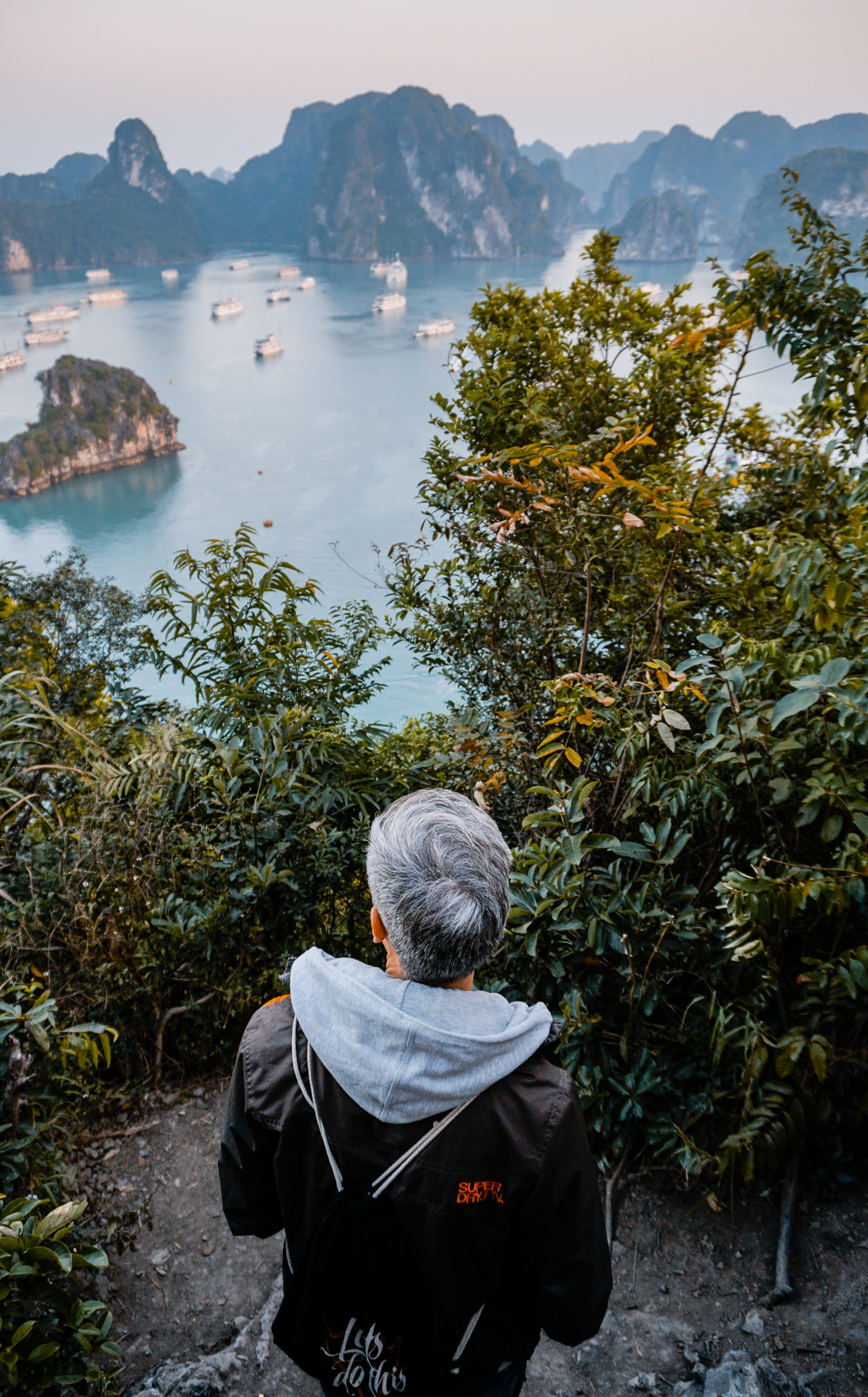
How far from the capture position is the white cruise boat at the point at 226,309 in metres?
56.7

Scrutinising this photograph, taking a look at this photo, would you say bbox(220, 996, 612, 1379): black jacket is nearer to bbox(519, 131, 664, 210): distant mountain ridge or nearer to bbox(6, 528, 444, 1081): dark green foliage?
bbox(6, 528, 444, 1081): dark green foliage

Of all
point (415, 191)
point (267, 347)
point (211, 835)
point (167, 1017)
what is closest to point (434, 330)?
point (267, 347)

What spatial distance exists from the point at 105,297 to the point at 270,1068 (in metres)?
77.7

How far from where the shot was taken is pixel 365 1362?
0.93m

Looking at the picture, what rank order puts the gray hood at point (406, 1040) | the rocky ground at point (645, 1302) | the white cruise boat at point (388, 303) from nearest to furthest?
the gray hood at point (406, 1040)
the rocky ground at point (645, 1302)
the white cruise boat at point (388, 303)

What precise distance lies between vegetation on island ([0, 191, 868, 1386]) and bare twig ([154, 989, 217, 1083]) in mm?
22

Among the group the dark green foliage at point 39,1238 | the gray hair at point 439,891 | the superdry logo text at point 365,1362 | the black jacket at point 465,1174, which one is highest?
the gray hair at point 439,891

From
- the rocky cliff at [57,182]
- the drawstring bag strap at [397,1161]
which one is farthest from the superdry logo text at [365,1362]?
the rocky cliff at [57,182]

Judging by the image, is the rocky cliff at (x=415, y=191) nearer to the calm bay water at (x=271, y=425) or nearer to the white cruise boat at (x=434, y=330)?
the calm bay water at (x=271, y=425)

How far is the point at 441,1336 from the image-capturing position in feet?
3.06

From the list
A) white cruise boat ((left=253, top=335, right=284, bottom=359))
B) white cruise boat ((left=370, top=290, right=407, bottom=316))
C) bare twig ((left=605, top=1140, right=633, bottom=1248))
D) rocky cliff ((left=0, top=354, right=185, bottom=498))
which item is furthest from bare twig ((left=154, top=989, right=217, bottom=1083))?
white cruise boat ((left=370, top=290, right=407, bottom=316))

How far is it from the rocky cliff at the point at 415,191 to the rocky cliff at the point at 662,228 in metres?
16.0

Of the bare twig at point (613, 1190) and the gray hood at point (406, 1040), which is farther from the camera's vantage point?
the bare twig at point (613, 1190)

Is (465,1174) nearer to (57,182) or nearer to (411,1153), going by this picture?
→ (411,1153)
